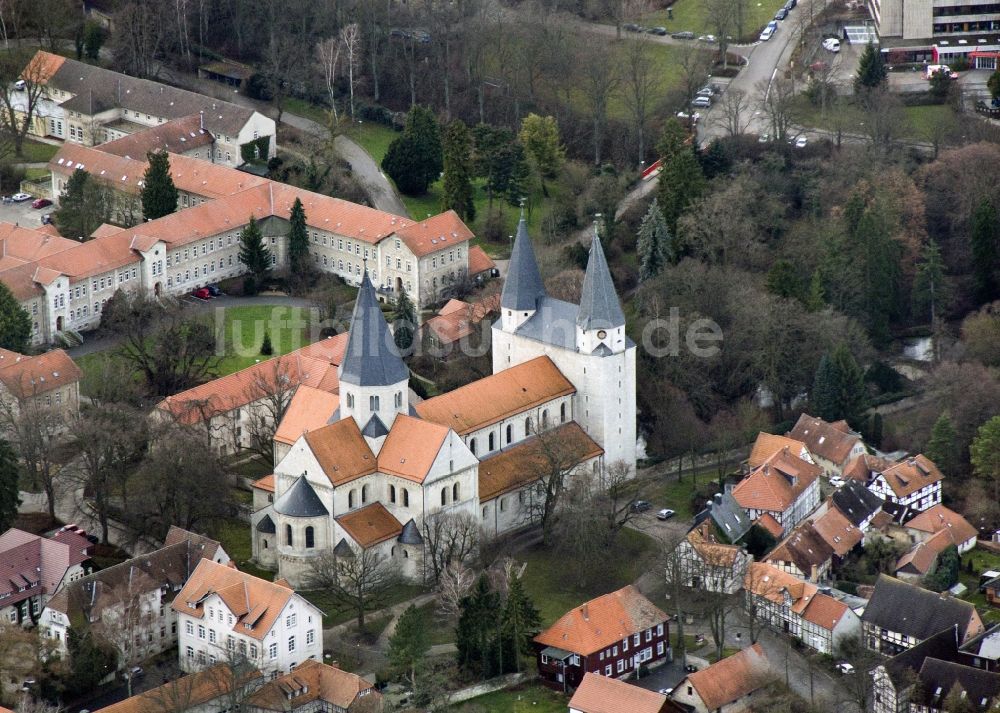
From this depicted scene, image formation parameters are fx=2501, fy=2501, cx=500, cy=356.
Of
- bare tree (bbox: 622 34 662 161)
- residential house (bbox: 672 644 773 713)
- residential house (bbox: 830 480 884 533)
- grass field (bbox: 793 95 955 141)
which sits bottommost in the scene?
residential house (bbox: 672 644 773 713)

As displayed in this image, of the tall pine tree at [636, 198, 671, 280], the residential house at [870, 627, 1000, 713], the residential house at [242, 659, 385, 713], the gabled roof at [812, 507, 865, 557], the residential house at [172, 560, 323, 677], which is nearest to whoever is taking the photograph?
the residential house at [242, 659, 385, 713]

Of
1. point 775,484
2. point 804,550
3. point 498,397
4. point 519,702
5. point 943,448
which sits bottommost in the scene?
point 519,702

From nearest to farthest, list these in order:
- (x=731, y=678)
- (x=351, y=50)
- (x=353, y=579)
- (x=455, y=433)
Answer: (x=731, y=678), (x=353, y=579), (x=455, y=433), (x=351, y=50)

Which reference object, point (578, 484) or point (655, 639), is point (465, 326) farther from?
point (655, 639)

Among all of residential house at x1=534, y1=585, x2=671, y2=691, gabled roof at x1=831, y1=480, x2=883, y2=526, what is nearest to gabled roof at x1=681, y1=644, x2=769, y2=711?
residential house at x1=534, y1=585, x2=671, y2=691

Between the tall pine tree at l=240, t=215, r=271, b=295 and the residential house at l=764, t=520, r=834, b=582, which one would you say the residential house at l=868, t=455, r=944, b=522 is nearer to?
the residential house at l=764, t=520, r=834, b=582

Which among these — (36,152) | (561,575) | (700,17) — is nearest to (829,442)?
(561,575)

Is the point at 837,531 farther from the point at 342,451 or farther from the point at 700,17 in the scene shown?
the point at 700,17
